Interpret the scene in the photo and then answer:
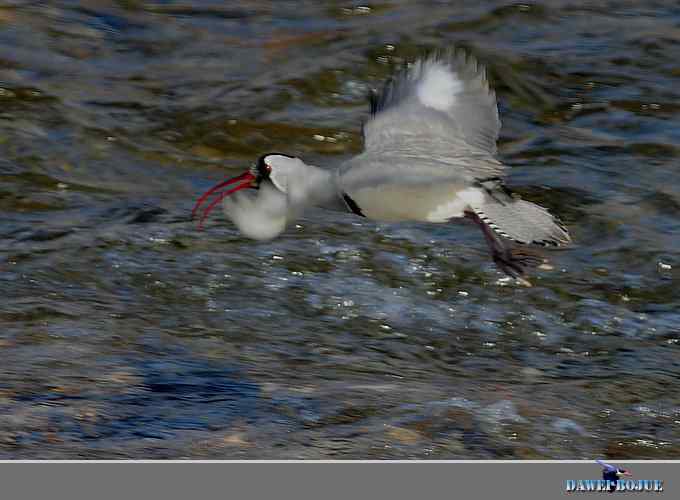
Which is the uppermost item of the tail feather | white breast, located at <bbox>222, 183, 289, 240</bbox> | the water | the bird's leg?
the tail feather

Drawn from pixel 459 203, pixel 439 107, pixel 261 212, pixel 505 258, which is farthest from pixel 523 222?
pixel 261 212

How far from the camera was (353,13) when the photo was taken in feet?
37.0

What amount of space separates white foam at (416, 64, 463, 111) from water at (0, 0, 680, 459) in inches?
42.3

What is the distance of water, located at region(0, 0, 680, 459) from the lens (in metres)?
5.19

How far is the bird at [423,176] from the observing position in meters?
5.31

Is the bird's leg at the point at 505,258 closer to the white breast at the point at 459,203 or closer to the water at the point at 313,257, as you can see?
the white breast at the point at 459,203

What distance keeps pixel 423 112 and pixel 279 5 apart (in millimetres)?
6277

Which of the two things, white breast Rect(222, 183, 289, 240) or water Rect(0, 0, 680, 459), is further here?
white breast Rect(222, 183, 289, 240)

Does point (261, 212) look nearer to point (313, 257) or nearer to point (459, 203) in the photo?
point (459, 203)

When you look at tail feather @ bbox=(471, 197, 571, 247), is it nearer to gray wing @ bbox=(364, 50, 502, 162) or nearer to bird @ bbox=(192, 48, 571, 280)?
bird @ bbox=(192, 48, 571, 280)

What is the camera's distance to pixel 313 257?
725cm
